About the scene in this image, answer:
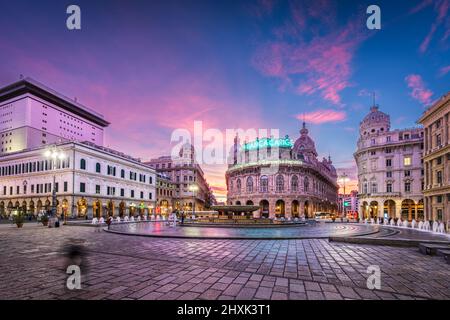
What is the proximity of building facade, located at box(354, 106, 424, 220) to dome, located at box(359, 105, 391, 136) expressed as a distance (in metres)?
2.40

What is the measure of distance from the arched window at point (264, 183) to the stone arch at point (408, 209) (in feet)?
100

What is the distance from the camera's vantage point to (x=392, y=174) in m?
57.8

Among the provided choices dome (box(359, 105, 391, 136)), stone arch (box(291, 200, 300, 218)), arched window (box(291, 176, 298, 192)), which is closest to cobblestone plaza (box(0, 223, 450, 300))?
arched window (box(291, 176, 298, 192))

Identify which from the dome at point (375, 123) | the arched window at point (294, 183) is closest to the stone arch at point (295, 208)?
the arched window at point (294, 183)

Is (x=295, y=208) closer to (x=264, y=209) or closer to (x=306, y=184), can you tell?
(x=306, y=184)

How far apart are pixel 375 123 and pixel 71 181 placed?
70991 mm

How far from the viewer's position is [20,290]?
601cm

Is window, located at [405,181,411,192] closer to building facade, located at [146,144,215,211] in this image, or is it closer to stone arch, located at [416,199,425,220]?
stone arch, located at [416,199,425,220]

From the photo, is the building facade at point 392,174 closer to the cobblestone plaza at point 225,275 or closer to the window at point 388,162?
the window at point 388,162

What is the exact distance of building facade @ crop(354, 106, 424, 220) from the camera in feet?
181

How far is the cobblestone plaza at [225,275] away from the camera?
5.82 m
